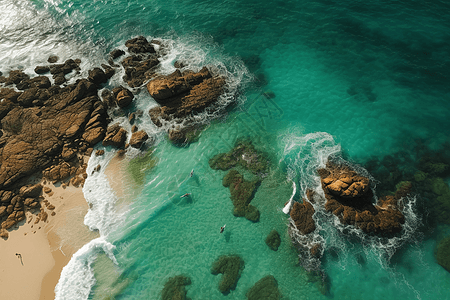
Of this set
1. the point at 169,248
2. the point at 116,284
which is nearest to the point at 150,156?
the point at 169,248

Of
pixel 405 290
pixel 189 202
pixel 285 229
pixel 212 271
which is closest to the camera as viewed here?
pixel 405 290

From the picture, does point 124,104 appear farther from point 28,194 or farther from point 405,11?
point 405,11

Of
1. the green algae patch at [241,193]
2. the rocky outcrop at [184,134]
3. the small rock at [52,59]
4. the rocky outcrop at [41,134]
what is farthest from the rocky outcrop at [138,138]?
the small rock at [52,59]

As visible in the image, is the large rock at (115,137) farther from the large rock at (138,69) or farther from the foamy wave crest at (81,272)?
the foamy wave crest at (81,272)

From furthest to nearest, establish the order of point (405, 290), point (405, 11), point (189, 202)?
point (405, 11), point (189, 202), point (405, 290)

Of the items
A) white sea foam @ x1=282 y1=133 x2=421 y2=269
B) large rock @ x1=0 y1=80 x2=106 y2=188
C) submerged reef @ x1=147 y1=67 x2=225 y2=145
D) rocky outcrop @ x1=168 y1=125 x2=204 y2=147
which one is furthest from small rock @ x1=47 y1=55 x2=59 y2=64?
white sea foam @ x1=282 y1=133 x2=421 y2=269

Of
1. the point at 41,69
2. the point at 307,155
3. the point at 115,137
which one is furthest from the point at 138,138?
the point at 41,69

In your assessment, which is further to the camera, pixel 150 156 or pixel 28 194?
pixel 150 156
